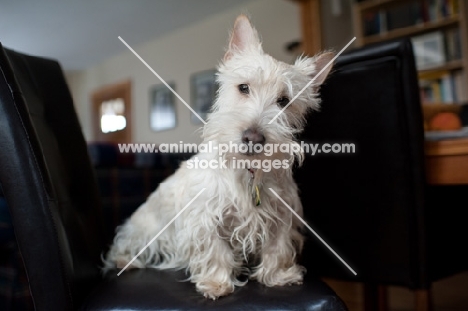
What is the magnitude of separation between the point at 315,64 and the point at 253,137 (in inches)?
14.6

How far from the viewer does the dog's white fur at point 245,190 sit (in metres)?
1.08

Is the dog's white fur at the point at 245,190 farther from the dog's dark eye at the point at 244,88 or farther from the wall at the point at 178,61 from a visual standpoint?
the wall at the point at 178,61

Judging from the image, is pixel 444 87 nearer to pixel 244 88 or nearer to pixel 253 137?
pixel 244 88

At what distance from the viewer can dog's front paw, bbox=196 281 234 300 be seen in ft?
3.39

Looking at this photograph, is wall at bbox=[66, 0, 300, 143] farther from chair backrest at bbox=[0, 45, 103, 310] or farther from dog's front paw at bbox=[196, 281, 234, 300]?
dog's front paw at bbox=[196, 281, 234, 300]

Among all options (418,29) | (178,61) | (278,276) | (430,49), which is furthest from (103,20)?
(278,276)

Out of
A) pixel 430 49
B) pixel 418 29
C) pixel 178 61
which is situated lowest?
pixel 430 49

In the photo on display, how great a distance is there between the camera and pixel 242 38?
3.97 ft

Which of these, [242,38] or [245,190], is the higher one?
[242,38]

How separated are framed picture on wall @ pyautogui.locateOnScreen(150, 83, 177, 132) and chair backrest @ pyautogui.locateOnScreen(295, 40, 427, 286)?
4.43m

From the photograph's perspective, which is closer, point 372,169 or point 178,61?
point 372,169

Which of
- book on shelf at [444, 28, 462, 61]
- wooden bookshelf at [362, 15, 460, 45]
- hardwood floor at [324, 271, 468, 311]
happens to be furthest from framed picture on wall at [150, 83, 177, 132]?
hardwood floor at [324, 271, 468, 311]

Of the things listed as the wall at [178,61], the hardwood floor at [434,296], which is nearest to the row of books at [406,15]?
the wall at [178,61]

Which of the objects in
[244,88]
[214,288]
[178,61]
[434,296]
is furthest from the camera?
[178,61]
